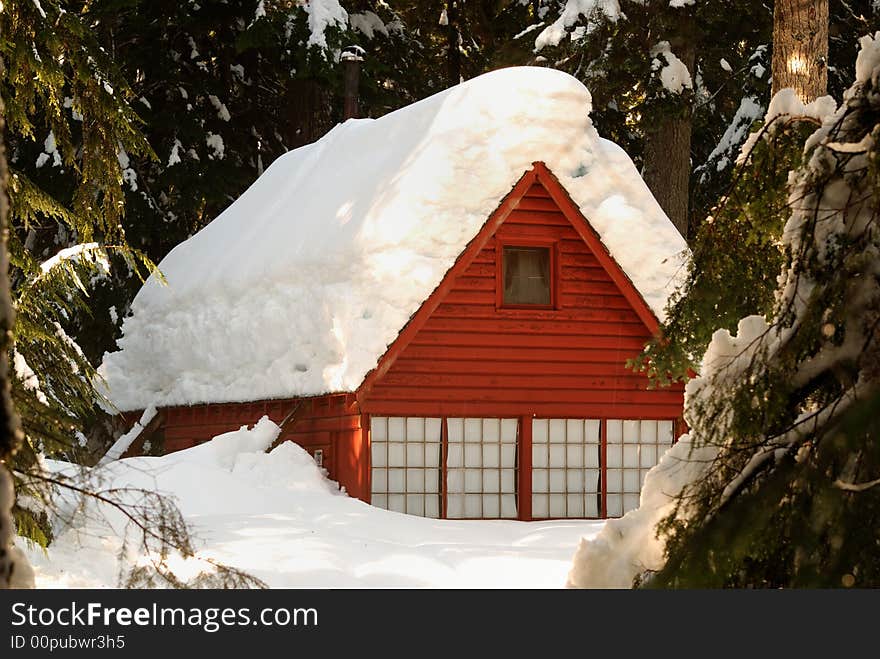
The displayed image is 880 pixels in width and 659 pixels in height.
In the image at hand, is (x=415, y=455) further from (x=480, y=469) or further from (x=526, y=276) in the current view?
(x=526, y=276)

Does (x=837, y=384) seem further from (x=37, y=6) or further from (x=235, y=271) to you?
(x=235, y=271)

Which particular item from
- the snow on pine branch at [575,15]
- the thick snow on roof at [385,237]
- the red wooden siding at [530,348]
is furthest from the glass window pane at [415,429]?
the snow on pine branch at [575,15]

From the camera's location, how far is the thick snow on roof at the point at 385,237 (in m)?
18.2

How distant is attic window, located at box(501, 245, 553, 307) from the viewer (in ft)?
A: 62.1

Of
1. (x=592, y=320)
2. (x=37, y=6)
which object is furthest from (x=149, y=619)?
(x=592, y=320)

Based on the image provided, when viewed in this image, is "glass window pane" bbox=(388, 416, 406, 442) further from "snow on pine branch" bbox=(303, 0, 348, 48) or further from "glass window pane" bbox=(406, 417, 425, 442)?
"snow on pine branch" bbox=(303, 0, 348, 48)

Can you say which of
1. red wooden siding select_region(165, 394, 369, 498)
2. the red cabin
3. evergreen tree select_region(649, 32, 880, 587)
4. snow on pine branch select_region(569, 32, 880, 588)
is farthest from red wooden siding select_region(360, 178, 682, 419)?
evergreen tree select_region(649, 32, 880, 587)

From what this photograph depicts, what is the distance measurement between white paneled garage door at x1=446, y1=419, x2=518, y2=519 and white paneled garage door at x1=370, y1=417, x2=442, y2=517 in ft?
0.62

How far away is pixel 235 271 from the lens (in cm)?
2162

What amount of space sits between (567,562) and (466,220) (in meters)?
5.98

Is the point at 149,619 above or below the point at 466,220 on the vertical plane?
below

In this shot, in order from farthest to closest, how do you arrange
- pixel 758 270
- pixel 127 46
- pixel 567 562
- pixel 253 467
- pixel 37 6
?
pixel 127 46 → pixel 253 467 → pixel 567 562 → pixel 37 6 → pixel 758 270

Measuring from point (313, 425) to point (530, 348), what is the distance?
308cm

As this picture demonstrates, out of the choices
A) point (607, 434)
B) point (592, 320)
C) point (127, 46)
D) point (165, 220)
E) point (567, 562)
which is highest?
point (127, 46)
